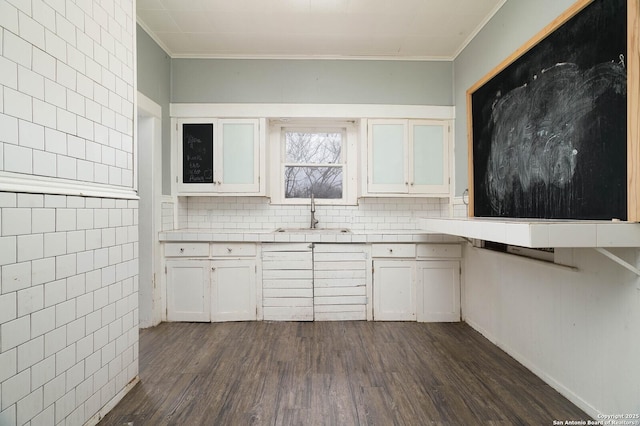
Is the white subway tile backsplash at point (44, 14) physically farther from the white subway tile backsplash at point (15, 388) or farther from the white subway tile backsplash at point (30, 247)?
the white subway tile backsplash at point (15, 388)

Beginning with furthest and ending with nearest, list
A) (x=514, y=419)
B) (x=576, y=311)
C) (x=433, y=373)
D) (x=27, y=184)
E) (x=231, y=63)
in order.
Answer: (x=231, y=63) → (x=433, y=373) → (x=576, y=311) → (x=514, y=419) → (x=27, y=184)

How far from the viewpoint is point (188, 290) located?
10.6 ft

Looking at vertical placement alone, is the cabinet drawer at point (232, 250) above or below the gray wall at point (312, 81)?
below

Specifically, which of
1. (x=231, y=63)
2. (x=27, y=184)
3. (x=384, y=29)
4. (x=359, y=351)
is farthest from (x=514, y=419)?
(x=231, y=63)

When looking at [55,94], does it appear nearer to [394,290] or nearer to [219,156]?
[219,156]

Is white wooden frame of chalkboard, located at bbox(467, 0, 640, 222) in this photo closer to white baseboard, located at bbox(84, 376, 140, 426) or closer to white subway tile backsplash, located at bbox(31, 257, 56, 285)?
white subway tile backsplash, located at bbox(31, 257, 56, 285)

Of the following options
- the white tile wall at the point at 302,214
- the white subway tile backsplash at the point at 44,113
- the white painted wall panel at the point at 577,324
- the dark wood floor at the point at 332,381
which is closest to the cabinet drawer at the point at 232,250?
the white tile wall at the point at 302,214

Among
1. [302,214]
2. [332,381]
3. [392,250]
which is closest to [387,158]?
[392,250]

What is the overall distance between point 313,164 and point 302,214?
61cm

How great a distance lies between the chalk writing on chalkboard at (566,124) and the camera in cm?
154

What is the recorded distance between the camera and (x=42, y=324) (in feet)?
4.55

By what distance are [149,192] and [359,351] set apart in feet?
7.96

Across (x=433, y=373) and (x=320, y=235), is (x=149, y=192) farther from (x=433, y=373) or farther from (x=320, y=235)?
(x=433, y=373)

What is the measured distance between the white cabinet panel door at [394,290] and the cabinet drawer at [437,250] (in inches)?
5.8
